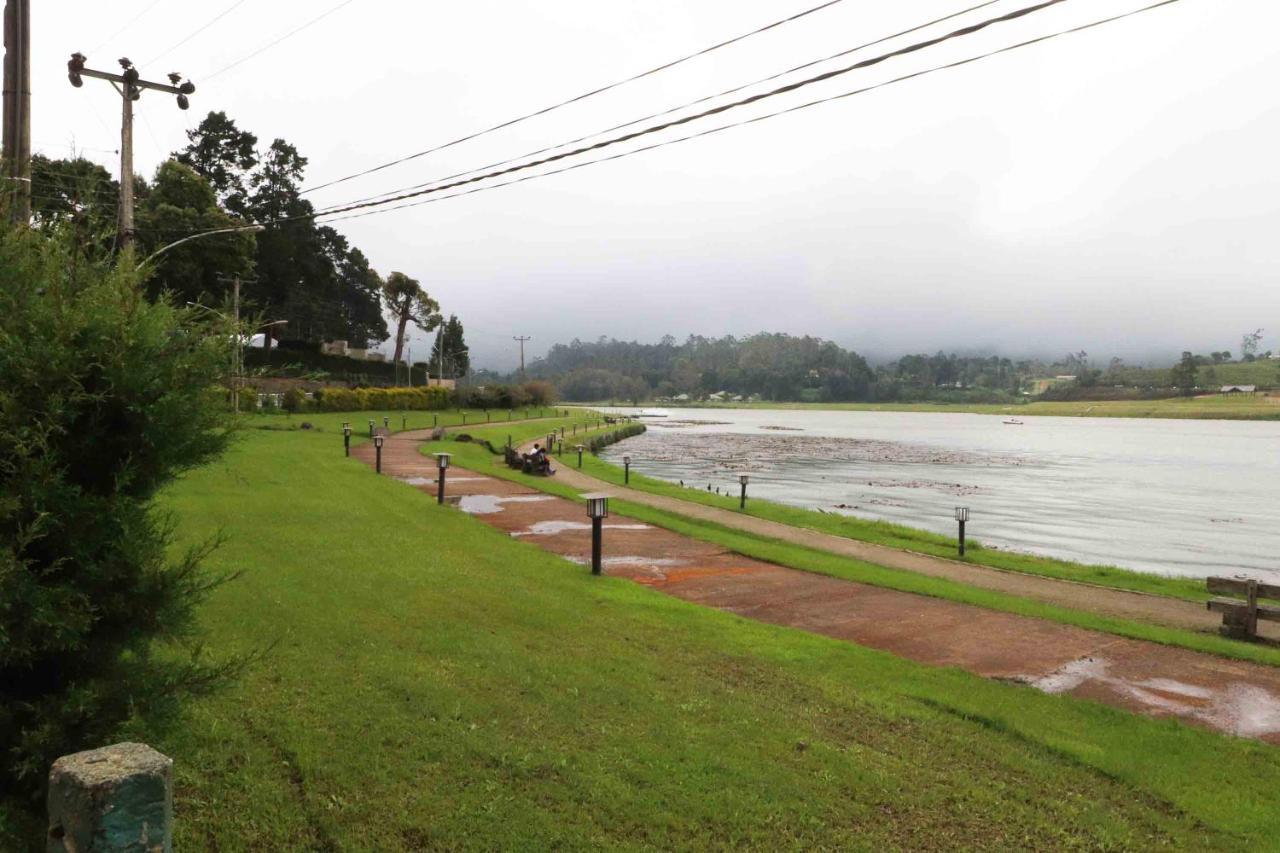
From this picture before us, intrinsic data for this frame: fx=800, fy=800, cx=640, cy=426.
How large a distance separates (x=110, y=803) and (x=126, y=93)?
1479 cm

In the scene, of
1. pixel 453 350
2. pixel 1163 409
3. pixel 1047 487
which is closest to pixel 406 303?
pixel 453 350

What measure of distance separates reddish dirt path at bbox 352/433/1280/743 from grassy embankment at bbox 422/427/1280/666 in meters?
0.33

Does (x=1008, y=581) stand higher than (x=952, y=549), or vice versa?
(x=1008, y=581)

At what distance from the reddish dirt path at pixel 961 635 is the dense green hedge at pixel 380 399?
38.3 meters

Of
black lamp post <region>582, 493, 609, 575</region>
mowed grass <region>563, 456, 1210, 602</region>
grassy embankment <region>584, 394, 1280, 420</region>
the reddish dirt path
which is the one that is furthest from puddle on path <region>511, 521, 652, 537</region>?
grassy embankment <region>584, 394, 1280, 420</region>

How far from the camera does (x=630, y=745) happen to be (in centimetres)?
518

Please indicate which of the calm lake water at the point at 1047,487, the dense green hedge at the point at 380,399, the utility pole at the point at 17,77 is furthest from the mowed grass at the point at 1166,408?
the utility pole at the point at 17,77

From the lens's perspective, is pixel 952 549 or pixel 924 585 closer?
pixel 924 585

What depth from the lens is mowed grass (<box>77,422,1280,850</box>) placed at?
165 inches

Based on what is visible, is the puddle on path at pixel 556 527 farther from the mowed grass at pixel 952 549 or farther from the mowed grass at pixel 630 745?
the mowed grass at pixel 630 745

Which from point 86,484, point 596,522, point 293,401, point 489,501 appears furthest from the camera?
point 293,401

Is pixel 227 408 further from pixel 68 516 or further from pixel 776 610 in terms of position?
pixel 776 610

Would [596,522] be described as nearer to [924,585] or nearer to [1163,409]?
[924,585]

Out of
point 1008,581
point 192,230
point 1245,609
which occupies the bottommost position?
point 1008,581
